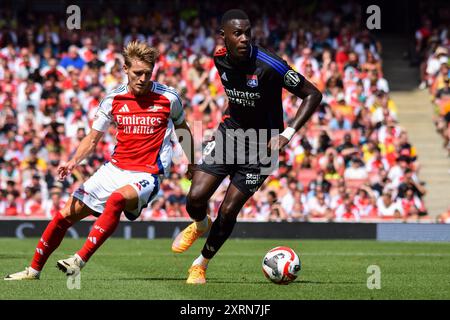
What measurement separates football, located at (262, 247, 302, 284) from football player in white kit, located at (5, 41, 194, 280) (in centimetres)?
141

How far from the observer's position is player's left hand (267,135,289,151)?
10.0 meters

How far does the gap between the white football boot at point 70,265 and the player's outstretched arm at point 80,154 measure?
0.89 m

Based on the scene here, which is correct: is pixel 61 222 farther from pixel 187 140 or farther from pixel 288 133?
pixel 288 133

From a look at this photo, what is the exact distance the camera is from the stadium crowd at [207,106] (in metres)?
21.8

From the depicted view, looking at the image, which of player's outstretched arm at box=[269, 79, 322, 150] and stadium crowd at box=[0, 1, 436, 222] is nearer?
player's outstretched arm at box=[269, 79, 322, 150]

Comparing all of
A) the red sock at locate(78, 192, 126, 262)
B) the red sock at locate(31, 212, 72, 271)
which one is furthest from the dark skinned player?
the red sock at locate(31, 212, 72, 271)

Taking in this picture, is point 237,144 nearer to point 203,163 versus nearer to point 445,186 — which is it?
point 203,163

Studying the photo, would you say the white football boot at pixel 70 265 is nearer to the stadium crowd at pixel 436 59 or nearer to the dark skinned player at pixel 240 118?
the dark skinned player at pixel 240 118

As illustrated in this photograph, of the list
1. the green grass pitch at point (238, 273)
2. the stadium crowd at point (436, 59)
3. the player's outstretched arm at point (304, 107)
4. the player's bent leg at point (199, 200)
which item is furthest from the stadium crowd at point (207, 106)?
the player's outstretched arm at point (304, 107)

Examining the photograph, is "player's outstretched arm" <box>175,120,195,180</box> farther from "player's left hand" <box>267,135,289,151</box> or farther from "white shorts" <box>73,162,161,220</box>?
"player's left hand" <box>267,135,289,151</box>

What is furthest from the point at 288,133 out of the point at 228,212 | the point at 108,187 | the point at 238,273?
the point at 238,273

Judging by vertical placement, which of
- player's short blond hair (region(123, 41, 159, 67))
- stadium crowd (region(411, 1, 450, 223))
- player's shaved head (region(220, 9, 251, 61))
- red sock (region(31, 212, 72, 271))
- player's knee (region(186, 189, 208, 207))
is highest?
stadium crowd (region(411, 1, 450, 223))

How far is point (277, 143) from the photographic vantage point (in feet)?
33.1

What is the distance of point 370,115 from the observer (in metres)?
24.3
